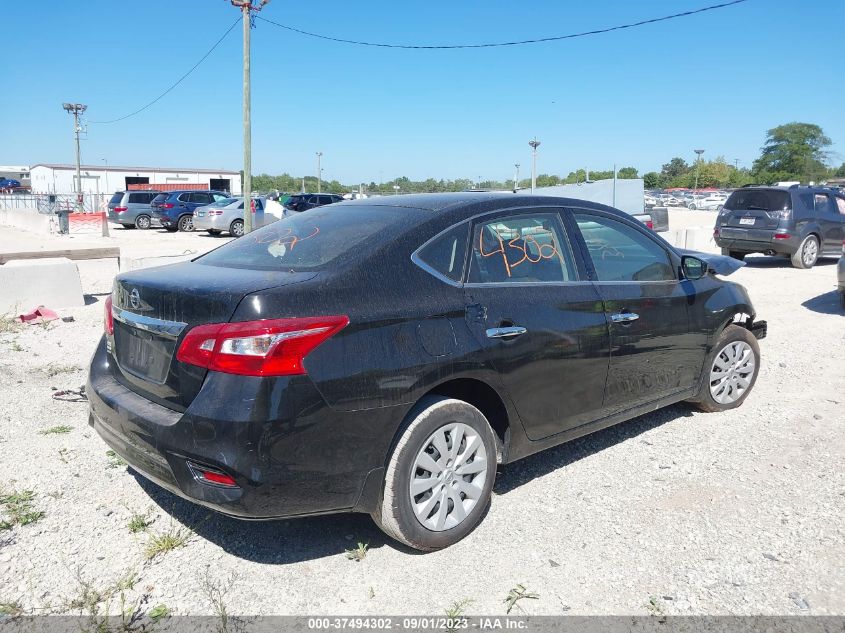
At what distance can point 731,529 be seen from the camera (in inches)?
137

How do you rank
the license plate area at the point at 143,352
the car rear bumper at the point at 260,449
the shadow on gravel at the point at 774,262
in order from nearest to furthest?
the car rear bumper at the point at 260,449, the license plate area at the point at 143,352, the shadow on gravel at the point at 774,262

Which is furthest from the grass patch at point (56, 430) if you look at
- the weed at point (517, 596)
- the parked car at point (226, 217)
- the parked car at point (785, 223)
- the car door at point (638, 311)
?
the parked car at point (226, 217)

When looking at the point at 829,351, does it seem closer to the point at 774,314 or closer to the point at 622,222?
the point at 774,314

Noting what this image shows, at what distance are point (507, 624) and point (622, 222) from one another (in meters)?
2.68

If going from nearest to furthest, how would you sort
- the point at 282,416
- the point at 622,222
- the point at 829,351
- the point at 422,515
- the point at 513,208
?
the point at 282,416 → the point at 422,515 → the point at 513,208 → the point at 622,222 → the point at 829,351

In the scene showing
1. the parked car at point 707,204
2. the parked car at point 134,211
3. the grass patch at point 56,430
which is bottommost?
the grass patch at point 56,430

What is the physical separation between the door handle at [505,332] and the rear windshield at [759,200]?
40.7ft

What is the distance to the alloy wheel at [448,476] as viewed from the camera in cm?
313

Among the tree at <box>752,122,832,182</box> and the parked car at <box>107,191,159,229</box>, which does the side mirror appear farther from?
the tree at <box>752,122,832,182</box>

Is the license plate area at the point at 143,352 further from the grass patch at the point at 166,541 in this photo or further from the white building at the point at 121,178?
the white building at the point at 121,178

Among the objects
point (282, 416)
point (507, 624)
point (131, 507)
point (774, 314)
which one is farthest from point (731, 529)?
point (774, 314)

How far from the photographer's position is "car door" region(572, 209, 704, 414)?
13.3ft

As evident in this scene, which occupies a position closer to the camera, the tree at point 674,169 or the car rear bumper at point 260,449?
the car rear bumper at point 260,449

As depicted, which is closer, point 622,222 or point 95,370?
point 95,370
